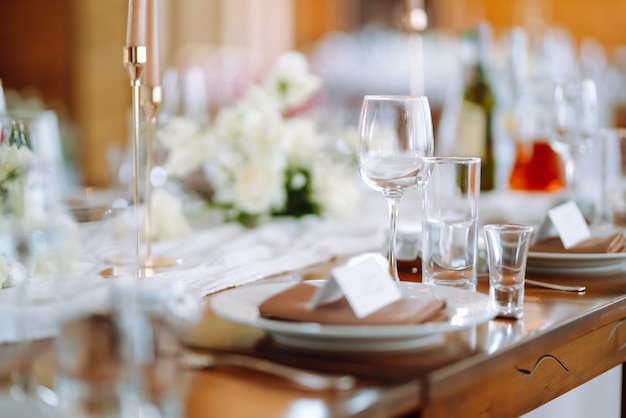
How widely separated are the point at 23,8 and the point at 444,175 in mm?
5858

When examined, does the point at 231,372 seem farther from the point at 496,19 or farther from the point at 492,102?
the point at 496,19

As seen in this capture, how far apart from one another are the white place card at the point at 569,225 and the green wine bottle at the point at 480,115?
89 cm

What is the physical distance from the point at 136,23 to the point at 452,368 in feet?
2.25

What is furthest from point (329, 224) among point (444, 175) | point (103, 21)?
point (103, 21)

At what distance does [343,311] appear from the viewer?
93cm

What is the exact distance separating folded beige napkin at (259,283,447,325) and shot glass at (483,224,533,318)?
0.47 feet

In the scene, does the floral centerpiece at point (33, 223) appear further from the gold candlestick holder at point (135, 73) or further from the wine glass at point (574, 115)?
the wine glass at point (574, 115)

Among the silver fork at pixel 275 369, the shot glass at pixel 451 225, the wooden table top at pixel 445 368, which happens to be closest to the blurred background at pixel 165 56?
the shot glass at pixel 451 225

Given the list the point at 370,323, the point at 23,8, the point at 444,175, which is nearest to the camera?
the point at 370,323

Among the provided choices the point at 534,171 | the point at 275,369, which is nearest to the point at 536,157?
the point at 534,171

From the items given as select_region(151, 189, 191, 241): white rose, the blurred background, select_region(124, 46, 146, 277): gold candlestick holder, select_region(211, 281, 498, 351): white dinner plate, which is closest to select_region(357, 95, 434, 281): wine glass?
select_region(211, 281, 498, 351): white dinner plate

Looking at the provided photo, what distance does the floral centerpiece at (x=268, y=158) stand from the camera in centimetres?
179

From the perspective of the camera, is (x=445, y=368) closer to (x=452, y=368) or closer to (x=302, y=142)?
(x=452, y=368)

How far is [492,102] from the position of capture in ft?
8.04
